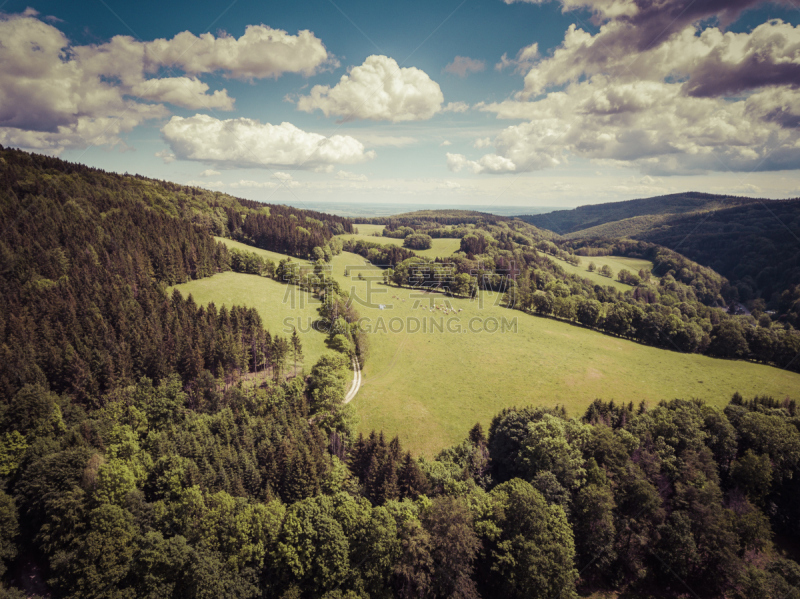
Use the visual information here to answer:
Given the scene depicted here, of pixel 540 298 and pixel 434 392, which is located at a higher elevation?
pixel 540 298

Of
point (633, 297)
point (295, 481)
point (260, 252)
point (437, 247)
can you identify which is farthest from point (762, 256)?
point (260, 252)

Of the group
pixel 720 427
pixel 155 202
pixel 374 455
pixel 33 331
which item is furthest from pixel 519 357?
pixel 155 202

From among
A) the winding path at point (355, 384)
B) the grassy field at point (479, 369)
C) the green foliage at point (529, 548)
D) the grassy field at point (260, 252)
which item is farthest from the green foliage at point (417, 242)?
the green foliage at point (529, 548)

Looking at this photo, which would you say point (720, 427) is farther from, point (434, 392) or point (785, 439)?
point (434, 392)

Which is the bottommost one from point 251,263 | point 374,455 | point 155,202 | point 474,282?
point 374,455

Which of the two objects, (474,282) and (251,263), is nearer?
(251,263)

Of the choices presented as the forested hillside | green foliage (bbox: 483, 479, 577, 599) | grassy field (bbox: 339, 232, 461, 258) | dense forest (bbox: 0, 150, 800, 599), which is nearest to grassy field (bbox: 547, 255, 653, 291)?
the forested hillside
